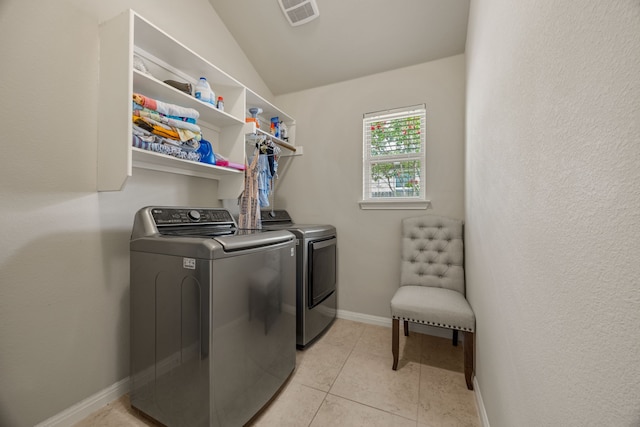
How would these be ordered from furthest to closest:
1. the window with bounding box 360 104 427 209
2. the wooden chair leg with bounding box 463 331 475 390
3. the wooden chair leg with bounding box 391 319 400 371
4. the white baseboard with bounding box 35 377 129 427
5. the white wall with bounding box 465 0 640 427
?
the window with bounding box 360 104 427 209
the wooden chair leg with bounding box 391 319 400 371
the wooden chair leg with bounding box 463 331 475 390
the white baseboard with bounding box 35 377 129 427
the white wall with bounding box 465 0 640 427

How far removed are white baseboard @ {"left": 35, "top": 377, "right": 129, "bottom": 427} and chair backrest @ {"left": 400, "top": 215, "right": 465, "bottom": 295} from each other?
7.06 feet

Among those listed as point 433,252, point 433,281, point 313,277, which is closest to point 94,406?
point 313,277

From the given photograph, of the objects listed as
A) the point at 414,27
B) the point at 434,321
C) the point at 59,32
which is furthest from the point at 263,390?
the point at 414,27

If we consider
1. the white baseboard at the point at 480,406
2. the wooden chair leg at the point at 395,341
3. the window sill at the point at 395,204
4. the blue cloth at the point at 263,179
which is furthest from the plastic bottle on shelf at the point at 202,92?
the white baseboard at the point at 480,406

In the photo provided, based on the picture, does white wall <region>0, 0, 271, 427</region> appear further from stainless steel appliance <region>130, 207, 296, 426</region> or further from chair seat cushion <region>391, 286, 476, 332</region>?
chair seat cushion <region>391, 286, 476, 332</region>

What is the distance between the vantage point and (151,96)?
64.7 inches

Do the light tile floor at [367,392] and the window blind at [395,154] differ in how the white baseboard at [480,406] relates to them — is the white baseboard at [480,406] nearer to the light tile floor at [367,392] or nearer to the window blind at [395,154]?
the light tile floor at [367,392]

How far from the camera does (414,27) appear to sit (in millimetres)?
2117

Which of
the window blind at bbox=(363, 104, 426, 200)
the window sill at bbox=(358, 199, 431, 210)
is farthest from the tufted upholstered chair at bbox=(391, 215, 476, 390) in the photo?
the window blind at bbox=(363, 104, 426, 200)

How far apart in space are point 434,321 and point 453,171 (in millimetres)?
1348

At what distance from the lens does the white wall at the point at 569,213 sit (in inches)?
13.6

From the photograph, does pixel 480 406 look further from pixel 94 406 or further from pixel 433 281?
pixel 94 406

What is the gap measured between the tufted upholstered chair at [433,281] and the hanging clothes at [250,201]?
1.32 metres

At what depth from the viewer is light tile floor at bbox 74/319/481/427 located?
1360mm
